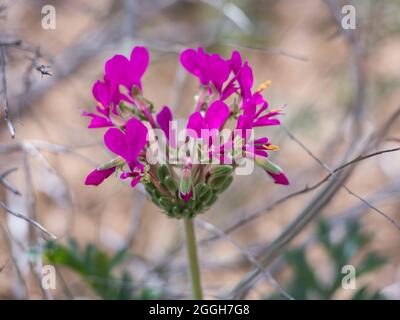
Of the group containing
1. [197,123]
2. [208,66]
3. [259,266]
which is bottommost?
[259,266]

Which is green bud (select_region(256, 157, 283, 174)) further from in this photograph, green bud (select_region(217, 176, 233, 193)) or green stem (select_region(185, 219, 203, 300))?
green stem (select_region(185, 219, 203, 300))

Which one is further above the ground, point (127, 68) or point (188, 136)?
point (127, 68)

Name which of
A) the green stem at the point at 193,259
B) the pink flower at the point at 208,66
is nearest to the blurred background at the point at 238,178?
the green stem at the point at 193,259

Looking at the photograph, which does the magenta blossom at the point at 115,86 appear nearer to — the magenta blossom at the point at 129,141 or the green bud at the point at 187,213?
the magenta blossom at the point at 129,141

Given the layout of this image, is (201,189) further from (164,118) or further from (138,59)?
(138,59)

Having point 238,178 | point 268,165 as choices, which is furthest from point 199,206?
point 238,178
